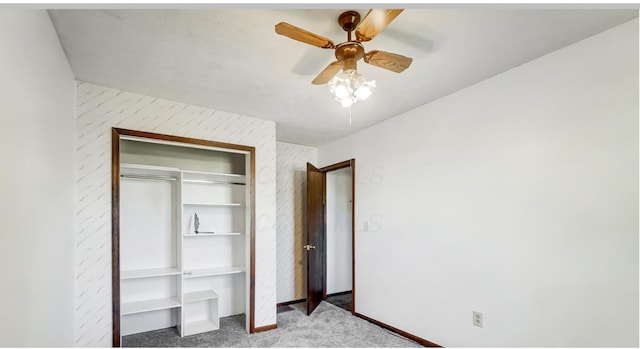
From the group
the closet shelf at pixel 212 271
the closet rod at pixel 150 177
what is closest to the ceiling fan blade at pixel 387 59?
the closet rod at pixel 150 177

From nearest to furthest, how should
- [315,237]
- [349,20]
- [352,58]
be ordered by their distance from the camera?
[349,20] < [352,58] < [315,237]

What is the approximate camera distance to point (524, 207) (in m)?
2.30

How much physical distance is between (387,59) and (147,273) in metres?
3.00

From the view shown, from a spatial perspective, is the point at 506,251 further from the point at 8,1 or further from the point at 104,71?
the point at 104,71

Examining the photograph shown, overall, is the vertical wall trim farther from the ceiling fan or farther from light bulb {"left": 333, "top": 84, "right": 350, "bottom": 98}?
light bulb {"left": 333, "top": 84, "right": 350, "bottom": 98}

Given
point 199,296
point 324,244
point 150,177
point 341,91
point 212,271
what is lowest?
point 199,296

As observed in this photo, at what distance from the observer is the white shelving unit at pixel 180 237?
326cm

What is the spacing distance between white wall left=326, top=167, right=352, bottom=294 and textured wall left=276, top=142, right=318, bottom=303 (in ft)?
1.39

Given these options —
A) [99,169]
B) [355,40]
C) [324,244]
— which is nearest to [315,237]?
[324,244]

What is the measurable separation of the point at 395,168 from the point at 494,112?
1.20m

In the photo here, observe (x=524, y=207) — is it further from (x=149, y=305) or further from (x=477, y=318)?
(x=149, y=305)

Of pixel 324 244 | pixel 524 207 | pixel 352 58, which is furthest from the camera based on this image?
pixel 324 244

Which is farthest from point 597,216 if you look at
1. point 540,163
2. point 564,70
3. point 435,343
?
point 435,343

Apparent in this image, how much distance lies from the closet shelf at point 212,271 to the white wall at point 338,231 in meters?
1.66
